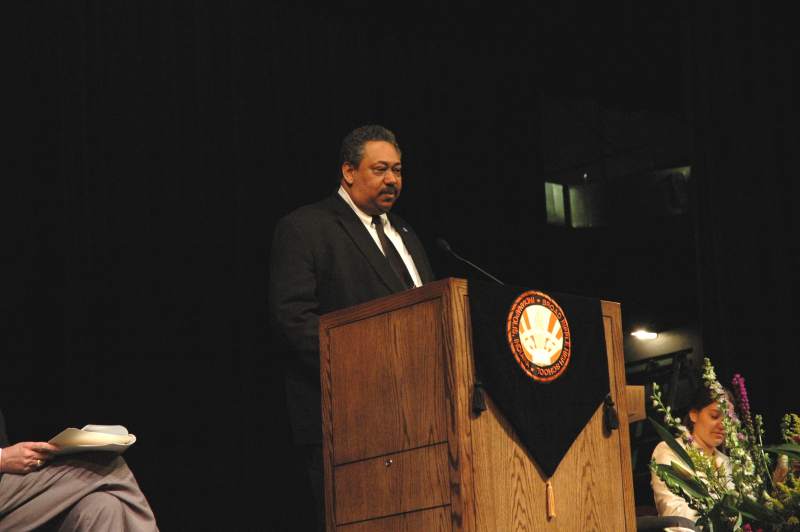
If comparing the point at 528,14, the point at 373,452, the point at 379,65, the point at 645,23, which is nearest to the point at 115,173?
the point at 379,65

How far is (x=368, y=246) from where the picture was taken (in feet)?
9.63

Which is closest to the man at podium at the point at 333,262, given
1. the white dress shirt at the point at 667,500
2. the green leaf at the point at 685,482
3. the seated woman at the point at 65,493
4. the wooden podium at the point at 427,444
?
the wooden podium at the point at 427,444

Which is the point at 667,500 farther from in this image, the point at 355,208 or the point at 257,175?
Result: the point at 257,175

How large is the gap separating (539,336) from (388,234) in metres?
0.82

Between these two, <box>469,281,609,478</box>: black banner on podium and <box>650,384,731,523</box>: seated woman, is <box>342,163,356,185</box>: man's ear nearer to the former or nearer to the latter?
<box>469,281,609,478</box>: black banner on podium

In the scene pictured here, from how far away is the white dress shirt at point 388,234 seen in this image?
305 cm

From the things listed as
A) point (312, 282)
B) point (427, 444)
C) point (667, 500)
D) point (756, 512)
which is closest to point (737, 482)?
point (756, 512)

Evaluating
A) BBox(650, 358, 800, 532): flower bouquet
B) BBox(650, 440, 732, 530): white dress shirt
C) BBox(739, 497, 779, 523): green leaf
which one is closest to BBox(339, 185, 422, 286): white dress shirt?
BBox(650, 440, 732, 530): white dress shirt

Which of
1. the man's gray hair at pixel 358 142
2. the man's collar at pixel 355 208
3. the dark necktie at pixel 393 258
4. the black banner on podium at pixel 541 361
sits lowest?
the black banner on podium at pixel 541 361

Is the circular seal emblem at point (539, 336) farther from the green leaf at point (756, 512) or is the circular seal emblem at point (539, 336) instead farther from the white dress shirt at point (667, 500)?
the white dress shirt at point (667, 500)

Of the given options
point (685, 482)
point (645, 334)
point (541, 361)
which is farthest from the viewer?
point (645, 334)

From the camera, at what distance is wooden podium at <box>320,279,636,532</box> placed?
7.22ft

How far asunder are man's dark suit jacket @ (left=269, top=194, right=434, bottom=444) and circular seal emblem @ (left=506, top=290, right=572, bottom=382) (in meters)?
0.55

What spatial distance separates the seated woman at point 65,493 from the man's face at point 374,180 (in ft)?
3.50
